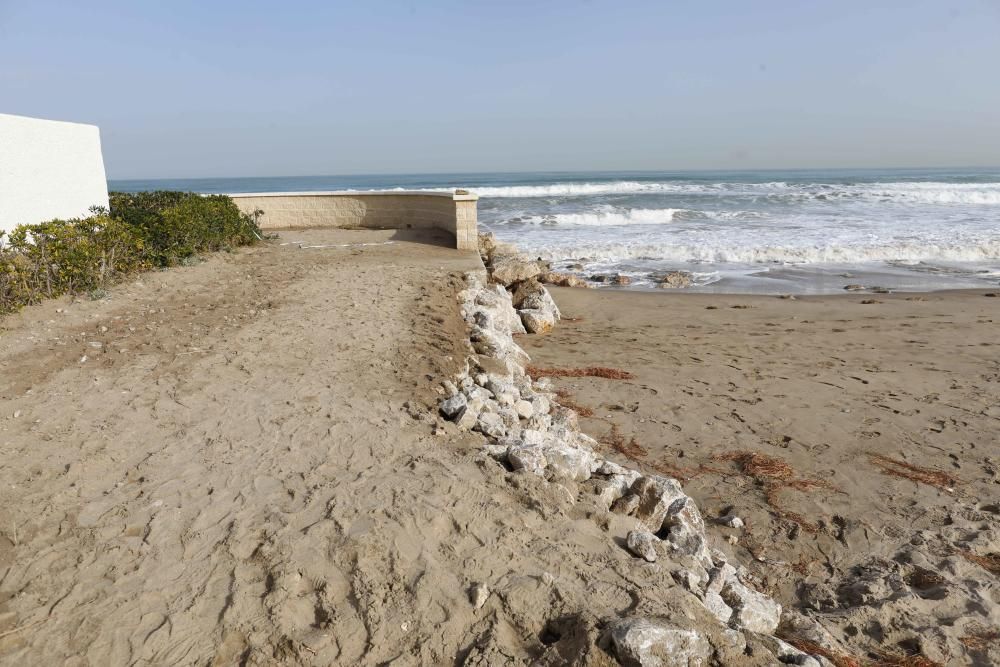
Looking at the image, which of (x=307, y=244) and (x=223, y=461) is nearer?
(x=223, y=461)

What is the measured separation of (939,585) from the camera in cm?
367

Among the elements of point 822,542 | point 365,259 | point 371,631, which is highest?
point 365,259

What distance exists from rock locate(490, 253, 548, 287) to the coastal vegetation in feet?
16.5

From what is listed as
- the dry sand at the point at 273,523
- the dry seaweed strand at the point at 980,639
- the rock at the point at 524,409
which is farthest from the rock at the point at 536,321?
the dry seaweed strand at the point at 980,639

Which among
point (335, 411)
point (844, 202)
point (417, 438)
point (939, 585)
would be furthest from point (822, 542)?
point (844, 202)

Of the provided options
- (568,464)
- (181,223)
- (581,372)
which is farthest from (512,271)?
(568,464)

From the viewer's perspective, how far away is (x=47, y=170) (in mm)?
8758

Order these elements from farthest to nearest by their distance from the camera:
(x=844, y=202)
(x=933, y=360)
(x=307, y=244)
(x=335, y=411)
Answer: (x=844, y=202) < (x=307, y=244) < (x=933, y=360) < (x=335, y=411)

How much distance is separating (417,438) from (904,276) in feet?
45.2

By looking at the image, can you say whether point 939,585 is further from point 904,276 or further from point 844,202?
point 844,202

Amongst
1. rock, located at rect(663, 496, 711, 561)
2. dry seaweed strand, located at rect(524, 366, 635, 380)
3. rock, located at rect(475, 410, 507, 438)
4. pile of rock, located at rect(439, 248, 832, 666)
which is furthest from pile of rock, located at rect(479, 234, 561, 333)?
rock, located at rect(663, 496, 711, 561)

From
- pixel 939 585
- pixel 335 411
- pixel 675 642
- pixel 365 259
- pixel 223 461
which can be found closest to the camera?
pixel 675 642

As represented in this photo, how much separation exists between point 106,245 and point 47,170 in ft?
5.39

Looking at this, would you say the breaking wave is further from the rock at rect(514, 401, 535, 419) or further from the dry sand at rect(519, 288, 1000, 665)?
the rock at rect(514, 401, 535, 419)
